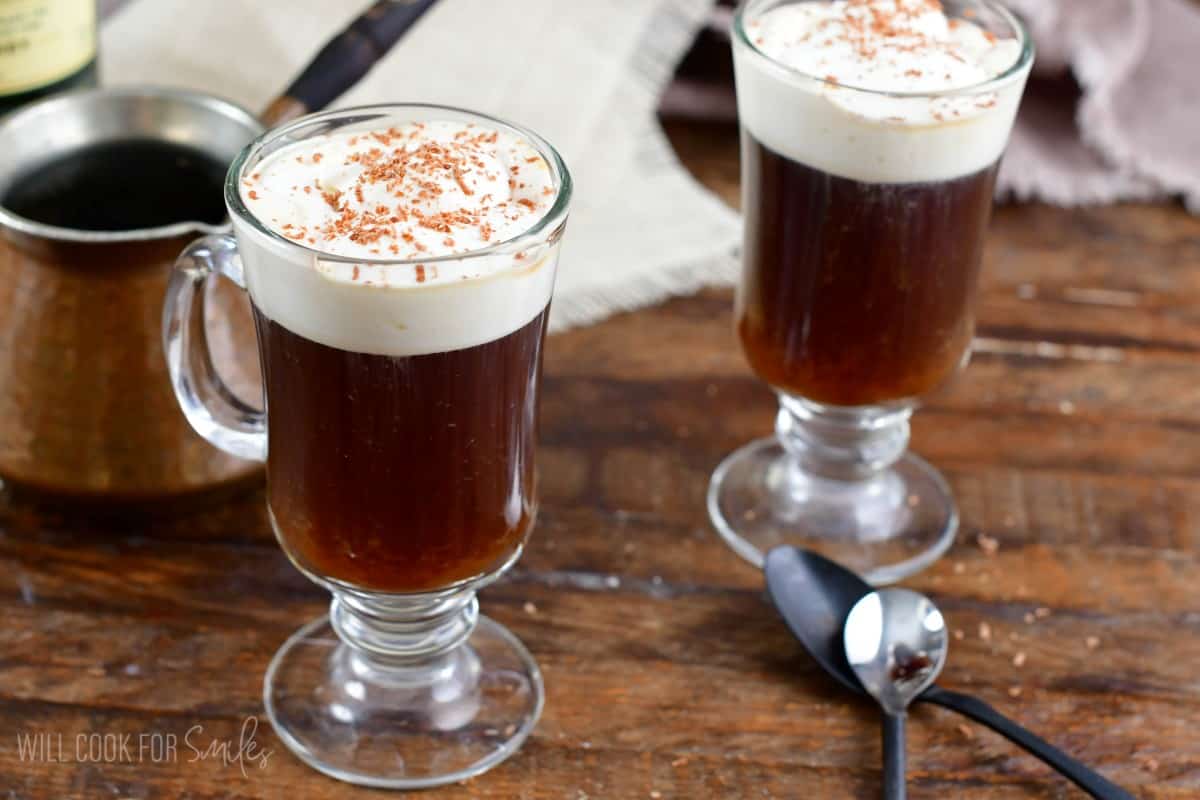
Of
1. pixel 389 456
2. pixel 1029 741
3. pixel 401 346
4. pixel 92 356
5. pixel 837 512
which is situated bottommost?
pixel 837 512

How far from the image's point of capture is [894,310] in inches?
58.6

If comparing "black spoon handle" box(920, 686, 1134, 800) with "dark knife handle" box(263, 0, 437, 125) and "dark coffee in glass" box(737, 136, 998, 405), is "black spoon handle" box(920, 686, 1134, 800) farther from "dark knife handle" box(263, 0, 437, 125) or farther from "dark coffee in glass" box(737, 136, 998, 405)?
"dark knife handle" box(263, 0, 437, 125)

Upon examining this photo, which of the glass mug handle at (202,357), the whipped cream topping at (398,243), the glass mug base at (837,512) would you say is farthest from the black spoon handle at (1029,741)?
the glass mug handle at (202,357)

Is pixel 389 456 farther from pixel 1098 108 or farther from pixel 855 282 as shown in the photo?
pixel 1098 108

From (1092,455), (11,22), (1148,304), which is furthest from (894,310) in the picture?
(11,22)

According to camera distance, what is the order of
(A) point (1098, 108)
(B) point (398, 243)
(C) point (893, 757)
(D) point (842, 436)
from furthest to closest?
1. (A) point (1098, 108)
2. (D) point (842, 436)
3. (C) point (893, 757)
4. (B) point (398, 243)

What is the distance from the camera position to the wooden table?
4.40 feet

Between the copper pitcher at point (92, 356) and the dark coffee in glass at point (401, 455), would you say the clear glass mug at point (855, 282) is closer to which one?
the dark coffee in glass at point (401, 455)

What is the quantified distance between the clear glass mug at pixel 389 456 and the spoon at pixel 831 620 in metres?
0.26

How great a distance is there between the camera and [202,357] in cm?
138

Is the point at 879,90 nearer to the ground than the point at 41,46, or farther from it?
farther from it

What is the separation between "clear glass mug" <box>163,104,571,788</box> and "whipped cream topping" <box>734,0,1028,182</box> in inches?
11.1

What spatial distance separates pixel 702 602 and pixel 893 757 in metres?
0.28

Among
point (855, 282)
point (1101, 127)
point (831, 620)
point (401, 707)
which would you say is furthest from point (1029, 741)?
point (1101, 127)
